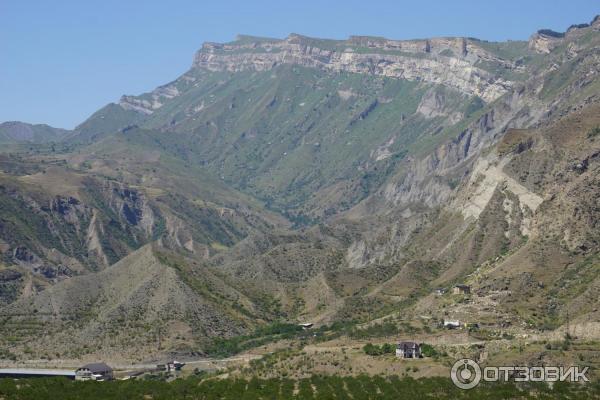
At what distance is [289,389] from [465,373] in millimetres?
20893

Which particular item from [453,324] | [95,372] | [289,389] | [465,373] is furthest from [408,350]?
[95,372]

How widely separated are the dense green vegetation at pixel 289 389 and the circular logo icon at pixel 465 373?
44.6 inches

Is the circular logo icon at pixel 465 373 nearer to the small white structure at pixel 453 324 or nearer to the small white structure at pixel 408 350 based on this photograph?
the small white structure at pixel 408 350

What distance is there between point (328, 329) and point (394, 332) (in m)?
27.8

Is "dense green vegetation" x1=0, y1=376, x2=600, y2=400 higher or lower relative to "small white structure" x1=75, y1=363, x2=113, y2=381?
lower

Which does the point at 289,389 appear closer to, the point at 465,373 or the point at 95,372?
the point at 465,373

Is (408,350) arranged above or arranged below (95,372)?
above

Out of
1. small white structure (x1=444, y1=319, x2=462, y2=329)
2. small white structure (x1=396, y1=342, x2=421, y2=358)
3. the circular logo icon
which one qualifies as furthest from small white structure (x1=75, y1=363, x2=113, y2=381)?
the circular logo icon

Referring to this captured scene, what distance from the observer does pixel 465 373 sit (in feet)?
424

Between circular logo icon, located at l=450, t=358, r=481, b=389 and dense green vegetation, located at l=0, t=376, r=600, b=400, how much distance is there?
113 centimetres

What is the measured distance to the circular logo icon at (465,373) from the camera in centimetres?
12412

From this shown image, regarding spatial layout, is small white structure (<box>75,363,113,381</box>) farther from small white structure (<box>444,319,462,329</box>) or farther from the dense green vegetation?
small white structure (<box>444,319,462,329</box>)

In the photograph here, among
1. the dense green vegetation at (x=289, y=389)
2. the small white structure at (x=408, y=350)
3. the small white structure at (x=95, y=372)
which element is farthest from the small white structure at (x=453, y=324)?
the small white structure at (x=95, y=372)

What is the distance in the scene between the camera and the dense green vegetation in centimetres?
11856
